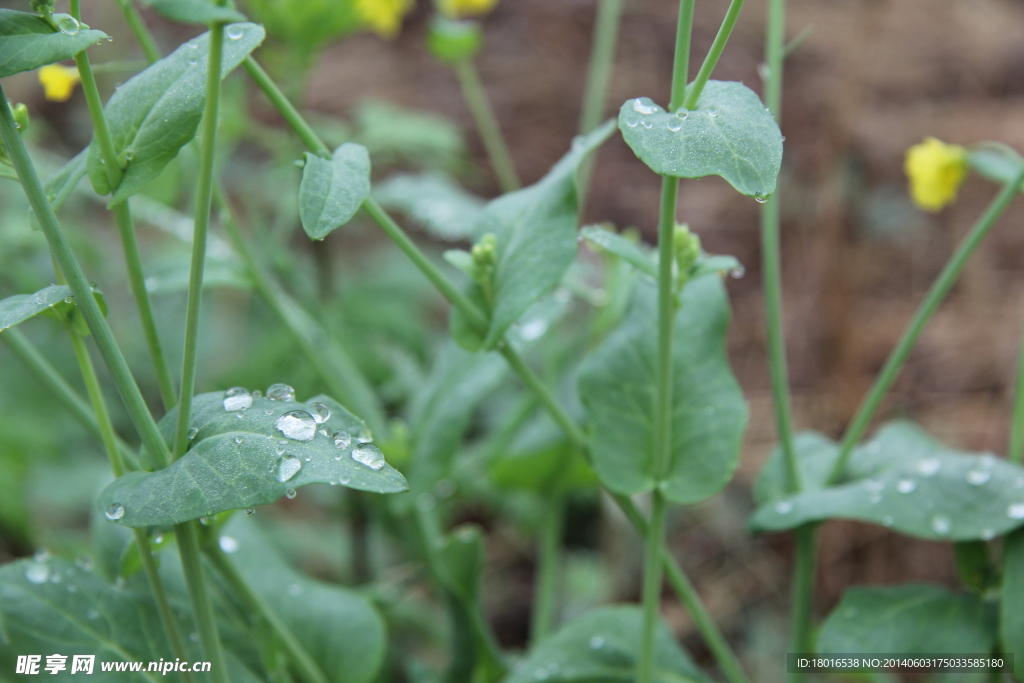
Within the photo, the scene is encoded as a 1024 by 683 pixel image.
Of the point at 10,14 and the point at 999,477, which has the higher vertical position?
the point at 10,14

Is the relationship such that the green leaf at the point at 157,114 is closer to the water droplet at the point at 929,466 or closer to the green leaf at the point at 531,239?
the green leaf at the point at 531,239

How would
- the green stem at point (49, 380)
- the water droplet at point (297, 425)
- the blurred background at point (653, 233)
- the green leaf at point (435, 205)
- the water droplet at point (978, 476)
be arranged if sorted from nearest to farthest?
the water droplet at point (297, 425) < the green stem at point (49, 380) < the water droplet at point (978, 476) < the green leaf at point (435, 205) < the blurred background at point (653, 233)

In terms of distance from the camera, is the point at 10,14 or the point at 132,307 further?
the point at 132,307

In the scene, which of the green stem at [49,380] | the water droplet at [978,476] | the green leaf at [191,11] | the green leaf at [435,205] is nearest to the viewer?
the green leaf at [191,11]

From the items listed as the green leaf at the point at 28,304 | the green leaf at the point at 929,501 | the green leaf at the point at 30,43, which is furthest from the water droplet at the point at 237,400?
the green leaf at the point at 929,501

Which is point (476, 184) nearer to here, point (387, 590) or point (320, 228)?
point (387, 590)

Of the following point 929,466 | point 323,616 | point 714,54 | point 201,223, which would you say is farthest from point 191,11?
point 929,466

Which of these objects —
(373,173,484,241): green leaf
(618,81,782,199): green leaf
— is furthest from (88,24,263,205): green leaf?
(373,173,484,241): green leaf

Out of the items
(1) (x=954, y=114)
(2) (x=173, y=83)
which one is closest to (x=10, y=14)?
(2) (x=173, y=83)
